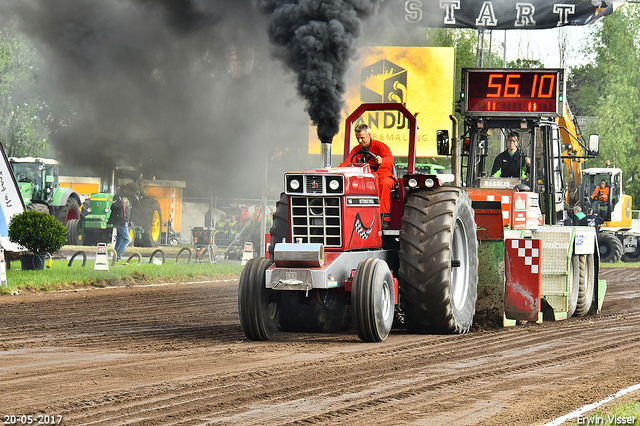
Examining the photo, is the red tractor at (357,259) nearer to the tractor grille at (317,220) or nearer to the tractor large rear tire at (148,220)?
the tractor grille at (317,220)

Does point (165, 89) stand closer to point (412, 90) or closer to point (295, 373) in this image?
point (412, 90)

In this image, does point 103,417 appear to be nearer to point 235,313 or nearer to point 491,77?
point 235,313

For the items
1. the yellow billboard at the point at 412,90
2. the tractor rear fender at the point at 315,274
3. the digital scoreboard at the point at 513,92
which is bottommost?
the tractor rear fender at the point at 315,274

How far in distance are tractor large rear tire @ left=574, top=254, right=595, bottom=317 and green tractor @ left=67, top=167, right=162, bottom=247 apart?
18.0 m

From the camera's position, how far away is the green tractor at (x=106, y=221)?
96.8 ft

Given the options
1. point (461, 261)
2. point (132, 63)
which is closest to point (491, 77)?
point (461, 261)

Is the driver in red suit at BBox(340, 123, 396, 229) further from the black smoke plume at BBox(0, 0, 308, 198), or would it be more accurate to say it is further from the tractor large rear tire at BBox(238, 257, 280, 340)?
the black smoke plume at BBox(0, 0, 308, 198)

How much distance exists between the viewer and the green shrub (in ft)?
53.9

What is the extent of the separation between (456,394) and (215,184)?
23387 millimetres

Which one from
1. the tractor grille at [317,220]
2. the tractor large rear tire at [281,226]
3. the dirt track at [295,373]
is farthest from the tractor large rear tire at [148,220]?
the tractor grille at [317,220]

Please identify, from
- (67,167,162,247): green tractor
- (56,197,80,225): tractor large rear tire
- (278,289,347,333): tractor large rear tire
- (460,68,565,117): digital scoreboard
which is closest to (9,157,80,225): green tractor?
(56,197,80,225): tractor large rear tire

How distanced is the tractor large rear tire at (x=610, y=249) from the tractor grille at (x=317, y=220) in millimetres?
22496

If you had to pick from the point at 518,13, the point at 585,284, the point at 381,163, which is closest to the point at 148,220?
the point at 518,13

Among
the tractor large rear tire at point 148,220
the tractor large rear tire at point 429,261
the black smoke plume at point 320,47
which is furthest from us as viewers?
the tractor large rear tire at point 148,220
